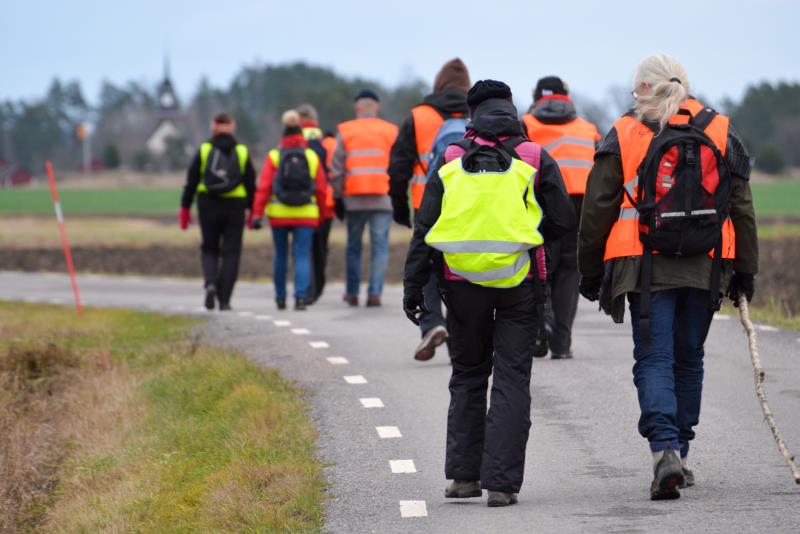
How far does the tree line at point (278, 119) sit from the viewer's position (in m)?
137

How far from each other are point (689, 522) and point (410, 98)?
5397 inches

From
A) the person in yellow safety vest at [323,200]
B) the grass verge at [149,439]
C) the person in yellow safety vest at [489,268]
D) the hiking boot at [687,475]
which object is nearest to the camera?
the person in yellow safety vest at [489,268]

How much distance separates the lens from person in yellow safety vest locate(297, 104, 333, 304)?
1698 centimetres

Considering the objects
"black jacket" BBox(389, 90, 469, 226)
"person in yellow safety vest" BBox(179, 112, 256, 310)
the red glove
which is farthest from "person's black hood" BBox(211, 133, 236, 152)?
"black jacket" BBox(389, 90, 469, 226)

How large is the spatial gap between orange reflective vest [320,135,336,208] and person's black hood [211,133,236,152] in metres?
1.08

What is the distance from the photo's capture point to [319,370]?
11805 millimetres

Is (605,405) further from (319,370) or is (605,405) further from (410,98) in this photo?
(410,98)

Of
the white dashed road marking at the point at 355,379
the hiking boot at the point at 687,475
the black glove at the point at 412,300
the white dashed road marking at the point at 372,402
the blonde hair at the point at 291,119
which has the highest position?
the blonde hair at the point at 291,119

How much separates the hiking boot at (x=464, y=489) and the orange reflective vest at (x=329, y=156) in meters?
9.45

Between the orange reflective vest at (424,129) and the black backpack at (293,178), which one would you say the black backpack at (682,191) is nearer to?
the orange reflective vest at (424,129)

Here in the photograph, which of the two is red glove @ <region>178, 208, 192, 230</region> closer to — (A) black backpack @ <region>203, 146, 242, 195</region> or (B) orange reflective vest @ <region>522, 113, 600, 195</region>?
(A) black backpack @ <region>203, 146, 242, 195</region>

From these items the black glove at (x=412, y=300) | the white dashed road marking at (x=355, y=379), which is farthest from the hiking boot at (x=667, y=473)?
the white dashed road marking at (x=355, y=379)

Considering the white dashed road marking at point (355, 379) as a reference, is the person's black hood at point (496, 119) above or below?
above

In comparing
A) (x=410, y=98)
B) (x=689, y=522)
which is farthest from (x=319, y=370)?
(x=410, y=98)
